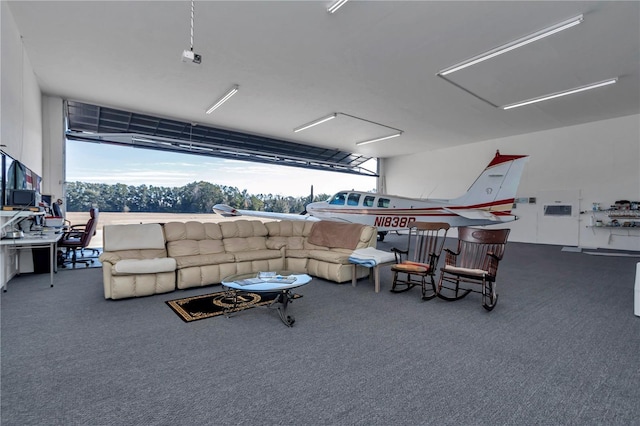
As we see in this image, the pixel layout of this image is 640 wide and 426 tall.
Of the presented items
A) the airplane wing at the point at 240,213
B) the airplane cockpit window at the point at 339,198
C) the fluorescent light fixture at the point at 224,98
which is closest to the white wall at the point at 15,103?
the fluorescent light fixture at the point at 224,98

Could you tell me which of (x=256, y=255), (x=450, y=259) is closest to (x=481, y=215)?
(x=450, y=259)

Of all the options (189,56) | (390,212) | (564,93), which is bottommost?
(390,212)

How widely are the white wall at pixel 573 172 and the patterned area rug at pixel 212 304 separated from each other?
911 centimetres

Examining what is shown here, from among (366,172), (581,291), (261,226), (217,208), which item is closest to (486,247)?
(581,291)

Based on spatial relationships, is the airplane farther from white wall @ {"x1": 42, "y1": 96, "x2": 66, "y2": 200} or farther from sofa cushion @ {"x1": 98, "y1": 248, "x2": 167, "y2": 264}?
sofa cushion @ {"x1": 98, "y1": 248, "x2": 167, "y2": 264}

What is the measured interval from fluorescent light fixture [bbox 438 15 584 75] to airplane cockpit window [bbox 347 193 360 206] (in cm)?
395

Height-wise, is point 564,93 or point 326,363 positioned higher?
point 564,93

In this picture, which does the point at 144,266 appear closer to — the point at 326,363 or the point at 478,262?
the point at 326,363

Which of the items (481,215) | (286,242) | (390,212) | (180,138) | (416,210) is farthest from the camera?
(180,138)

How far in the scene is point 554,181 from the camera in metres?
8.98

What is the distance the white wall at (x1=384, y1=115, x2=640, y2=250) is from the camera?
777 centimetres

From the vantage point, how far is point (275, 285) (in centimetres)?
289

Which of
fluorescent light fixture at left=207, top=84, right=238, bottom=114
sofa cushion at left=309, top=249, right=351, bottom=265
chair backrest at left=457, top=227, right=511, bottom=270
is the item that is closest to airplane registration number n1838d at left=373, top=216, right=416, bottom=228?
sofa cushion at left=309, top=249, right=351, bottom=265

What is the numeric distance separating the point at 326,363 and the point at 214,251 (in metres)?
2.81
